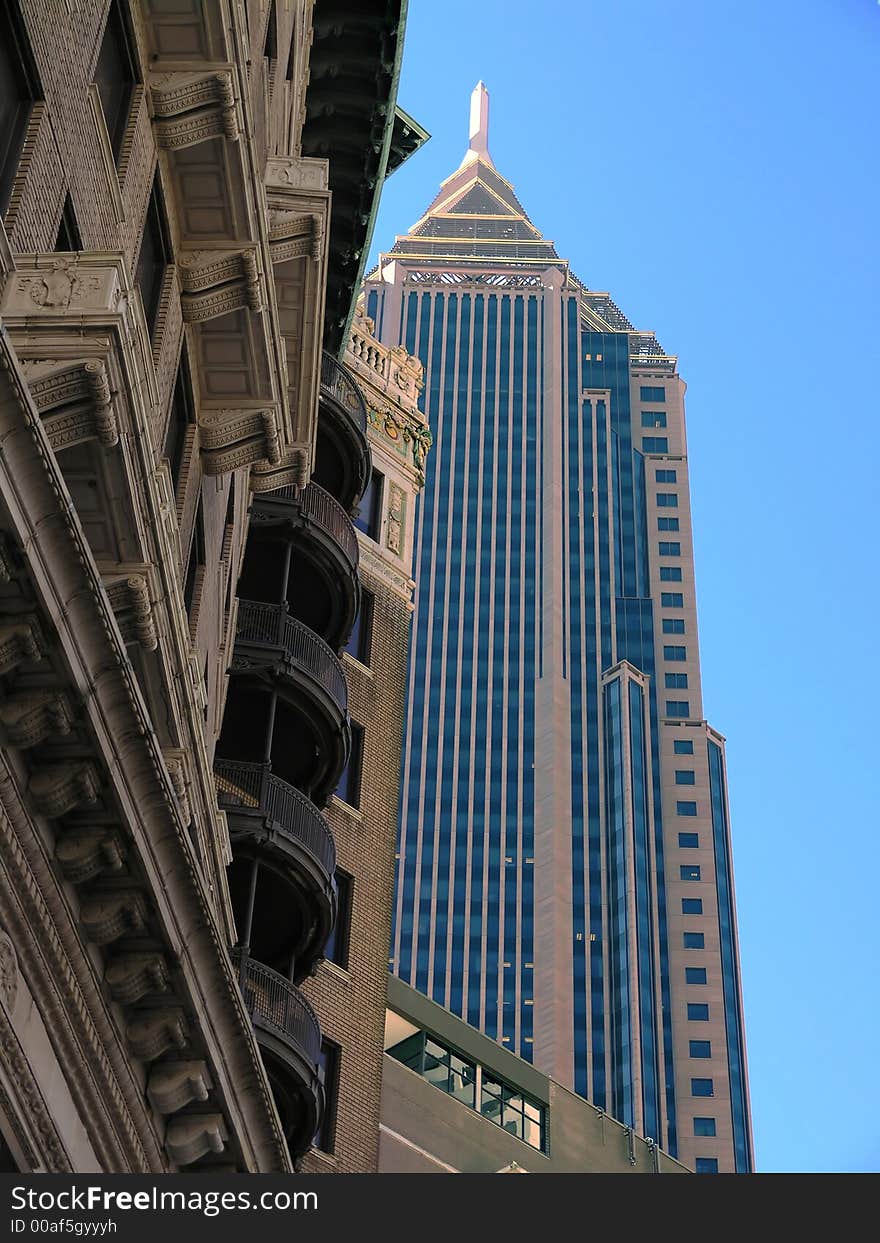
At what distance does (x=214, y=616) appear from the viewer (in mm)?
24141

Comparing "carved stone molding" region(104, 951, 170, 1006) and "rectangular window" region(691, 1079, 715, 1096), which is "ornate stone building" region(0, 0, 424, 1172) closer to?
"carved stone molding" region(104, 951, 170, 1006)

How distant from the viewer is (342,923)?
1383 inches

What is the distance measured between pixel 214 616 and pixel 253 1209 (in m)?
12.8

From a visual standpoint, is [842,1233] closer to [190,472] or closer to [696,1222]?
[696,1222]

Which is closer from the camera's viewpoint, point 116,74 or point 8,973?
point 8,973

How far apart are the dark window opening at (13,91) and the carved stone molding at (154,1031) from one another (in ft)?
24.7

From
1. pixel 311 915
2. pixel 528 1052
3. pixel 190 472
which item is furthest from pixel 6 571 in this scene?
pixel 528 1052

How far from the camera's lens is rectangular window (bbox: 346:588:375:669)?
128 ft

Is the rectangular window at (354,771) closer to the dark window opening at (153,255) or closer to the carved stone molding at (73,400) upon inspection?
the dark window opening at (153,255)

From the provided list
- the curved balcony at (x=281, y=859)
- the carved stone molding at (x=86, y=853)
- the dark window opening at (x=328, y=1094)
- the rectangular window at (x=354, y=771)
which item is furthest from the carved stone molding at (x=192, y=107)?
the rectangular window at (x=354, y=771)

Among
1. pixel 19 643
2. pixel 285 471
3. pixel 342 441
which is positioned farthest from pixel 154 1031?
pixel 342 441

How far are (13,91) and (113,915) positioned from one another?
23.2 feet

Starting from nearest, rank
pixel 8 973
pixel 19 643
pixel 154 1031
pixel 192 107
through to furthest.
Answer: pixel 19 643
pixel 8 973
pixel 154 1031
pixel 192 107

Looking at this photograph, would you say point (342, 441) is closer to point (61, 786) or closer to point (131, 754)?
point (131, 754)
